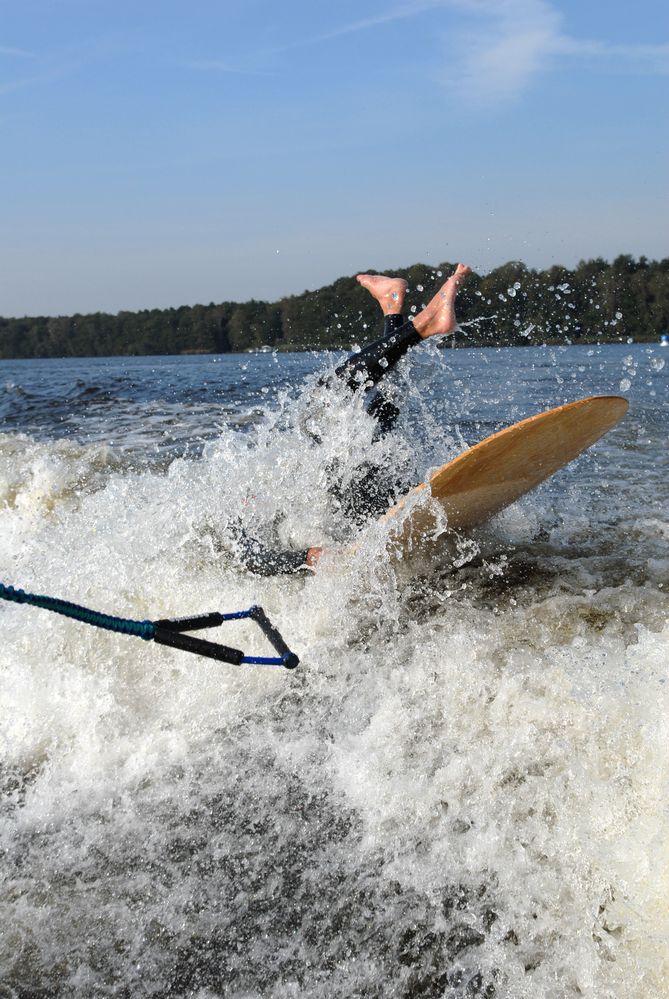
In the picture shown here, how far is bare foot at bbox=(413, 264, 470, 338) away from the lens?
455 centimetres

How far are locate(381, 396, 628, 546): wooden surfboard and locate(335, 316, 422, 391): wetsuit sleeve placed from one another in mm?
861

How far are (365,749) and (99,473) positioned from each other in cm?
592

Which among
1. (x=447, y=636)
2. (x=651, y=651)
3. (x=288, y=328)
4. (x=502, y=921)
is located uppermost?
(x=288, y=328)

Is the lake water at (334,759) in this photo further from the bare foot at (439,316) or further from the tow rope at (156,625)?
the tow rope at (156,625)

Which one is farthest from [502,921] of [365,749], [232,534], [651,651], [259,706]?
[232,534]

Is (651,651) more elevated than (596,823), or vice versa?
(651,651)

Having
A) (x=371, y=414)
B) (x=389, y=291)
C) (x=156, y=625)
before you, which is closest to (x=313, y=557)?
(x=371, y=414)

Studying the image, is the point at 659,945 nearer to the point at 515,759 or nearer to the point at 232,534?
the point at 515,759

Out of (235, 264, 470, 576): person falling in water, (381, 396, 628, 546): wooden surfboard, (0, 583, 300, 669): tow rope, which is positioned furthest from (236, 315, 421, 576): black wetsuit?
(0, 583, 300, 669): tow rope

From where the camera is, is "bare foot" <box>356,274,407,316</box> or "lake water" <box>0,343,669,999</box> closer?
"lake water" <box>0,343,669,999</box>

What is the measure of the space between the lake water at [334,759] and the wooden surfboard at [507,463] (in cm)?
32

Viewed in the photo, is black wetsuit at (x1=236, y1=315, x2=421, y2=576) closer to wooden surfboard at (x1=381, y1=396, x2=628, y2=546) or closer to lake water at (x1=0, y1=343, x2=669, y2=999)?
lake water at (x1=0, y1=343, x2=669, y2=999)

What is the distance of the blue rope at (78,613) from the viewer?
1.91m

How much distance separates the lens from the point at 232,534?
4875mm
